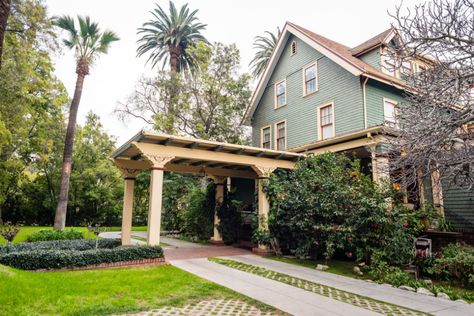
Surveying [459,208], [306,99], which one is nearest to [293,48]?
[306,99]

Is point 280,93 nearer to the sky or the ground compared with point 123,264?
nearer to the sky

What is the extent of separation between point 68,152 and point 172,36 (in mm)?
12700

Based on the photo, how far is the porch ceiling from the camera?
854 cm

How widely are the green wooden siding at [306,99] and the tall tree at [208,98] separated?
381 cm

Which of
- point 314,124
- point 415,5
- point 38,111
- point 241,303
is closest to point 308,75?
point 314,124

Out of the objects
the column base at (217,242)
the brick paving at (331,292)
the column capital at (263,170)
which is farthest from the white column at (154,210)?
the column base at (217,242)

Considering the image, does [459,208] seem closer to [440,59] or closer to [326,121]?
[326,121]

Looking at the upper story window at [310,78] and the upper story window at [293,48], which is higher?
the upper story window at [293,48]

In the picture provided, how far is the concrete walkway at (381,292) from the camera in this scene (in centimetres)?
495

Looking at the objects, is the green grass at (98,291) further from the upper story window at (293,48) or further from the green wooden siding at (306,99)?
the upper story window at (293,48)

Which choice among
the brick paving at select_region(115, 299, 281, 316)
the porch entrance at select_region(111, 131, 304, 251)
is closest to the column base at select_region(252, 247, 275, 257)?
the porch entrance at select_region(111, 131, 304, 251)

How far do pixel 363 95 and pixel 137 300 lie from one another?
1047 centimetres

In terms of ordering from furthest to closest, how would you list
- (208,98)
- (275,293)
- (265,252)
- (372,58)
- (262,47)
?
1. (262,47)
2. (208,98)
3. (372,58)
4. (265,252)
5. (275,293)

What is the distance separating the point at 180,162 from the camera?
12109mm
